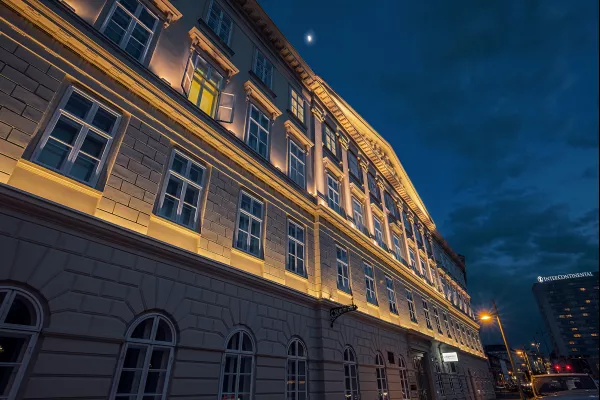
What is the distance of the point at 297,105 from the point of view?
1633 cm

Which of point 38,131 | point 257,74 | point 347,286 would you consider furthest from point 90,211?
point 347,286

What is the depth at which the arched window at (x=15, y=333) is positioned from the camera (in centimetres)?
480

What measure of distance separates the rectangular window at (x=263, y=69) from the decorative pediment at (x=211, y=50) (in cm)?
183

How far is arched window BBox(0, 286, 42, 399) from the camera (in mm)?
4801

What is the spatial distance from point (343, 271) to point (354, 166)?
329 inches

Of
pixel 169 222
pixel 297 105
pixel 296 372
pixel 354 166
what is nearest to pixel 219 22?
pixel 297 105

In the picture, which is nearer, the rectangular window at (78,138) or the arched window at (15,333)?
the arched window at (15,333)

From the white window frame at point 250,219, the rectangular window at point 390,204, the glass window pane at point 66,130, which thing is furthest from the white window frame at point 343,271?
the glass window pane at point 66,130

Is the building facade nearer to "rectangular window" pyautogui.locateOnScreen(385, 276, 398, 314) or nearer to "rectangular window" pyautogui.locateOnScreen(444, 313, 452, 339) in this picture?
"rectangular window" pyautogui.locateOnScreen(444, 313, 452, 339)

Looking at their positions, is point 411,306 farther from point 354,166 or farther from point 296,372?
point 296,372

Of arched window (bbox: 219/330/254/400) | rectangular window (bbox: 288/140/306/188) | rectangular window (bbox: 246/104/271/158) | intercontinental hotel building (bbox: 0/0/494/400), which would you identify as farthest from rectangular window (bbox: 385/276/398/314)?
arched window (bbox: 219/330/254/400)

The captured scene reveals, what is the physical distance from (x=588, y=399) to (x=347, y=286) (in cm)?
842

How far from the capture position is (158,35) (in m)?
9.55

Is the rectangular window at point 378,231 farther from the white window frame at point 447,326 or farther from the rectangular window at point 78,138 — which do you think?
the rectangular window at point 78,138
